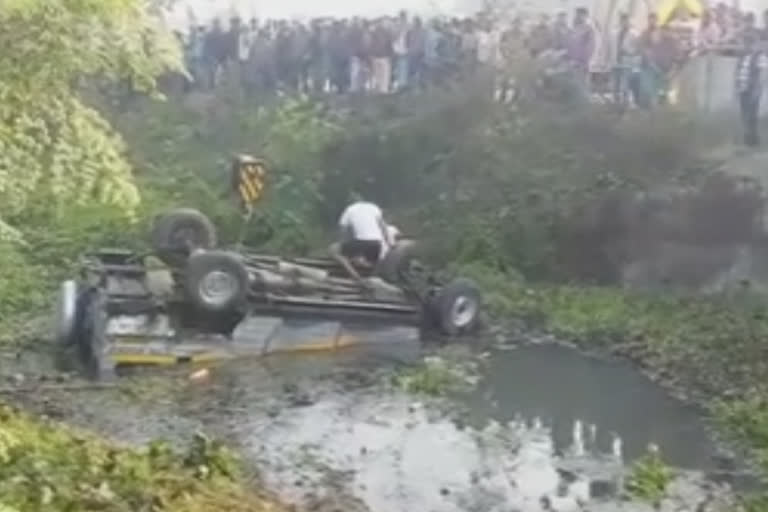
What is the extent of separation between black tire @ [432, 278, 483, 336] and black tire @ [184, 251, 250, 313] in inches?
98.3

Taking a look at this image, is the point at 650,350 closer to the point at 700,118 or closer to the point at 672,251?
the point at 672,251

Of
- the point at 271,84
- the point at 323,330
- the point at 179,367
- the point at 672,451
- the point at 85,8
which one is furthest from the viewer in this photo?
the point at 271,84

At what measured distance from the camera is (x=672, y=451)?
43.1 feet

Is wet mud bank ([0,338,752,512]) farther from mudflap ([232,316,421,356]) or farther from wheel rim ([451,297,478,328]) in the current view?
wheel rim ([451,297,478,328])

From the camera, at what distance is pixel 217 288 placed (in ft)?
49.9

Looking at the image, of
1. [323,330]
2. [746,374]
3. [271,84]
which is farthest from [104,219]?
[746,374]

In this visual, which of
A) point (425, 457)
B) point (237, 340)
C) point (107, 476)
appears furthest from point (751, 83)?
point (107, 476)

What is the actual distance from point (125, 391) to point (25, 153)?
4897 mm


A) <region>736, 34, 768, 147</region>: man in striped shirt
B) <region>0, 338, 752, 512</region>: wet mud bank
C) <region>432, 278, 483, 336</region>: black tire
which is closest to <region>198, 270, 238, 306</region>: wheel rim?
<region>0, 338, 752, 512</region>: wet mud bank

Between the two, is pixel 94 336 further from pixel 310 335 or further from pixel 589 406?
pixel 589 406

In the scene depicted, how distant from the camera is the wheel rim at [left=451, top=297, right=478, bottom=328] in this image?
17125mm

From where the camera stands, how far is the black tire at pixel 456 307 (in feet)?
56.0

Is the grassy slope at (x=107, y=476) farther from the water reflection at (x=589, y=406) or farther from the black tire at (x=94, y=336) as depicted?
the water reflection at (x=589, y=406)

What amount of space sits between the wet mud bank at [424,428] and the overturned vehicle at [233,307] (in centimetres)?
27
